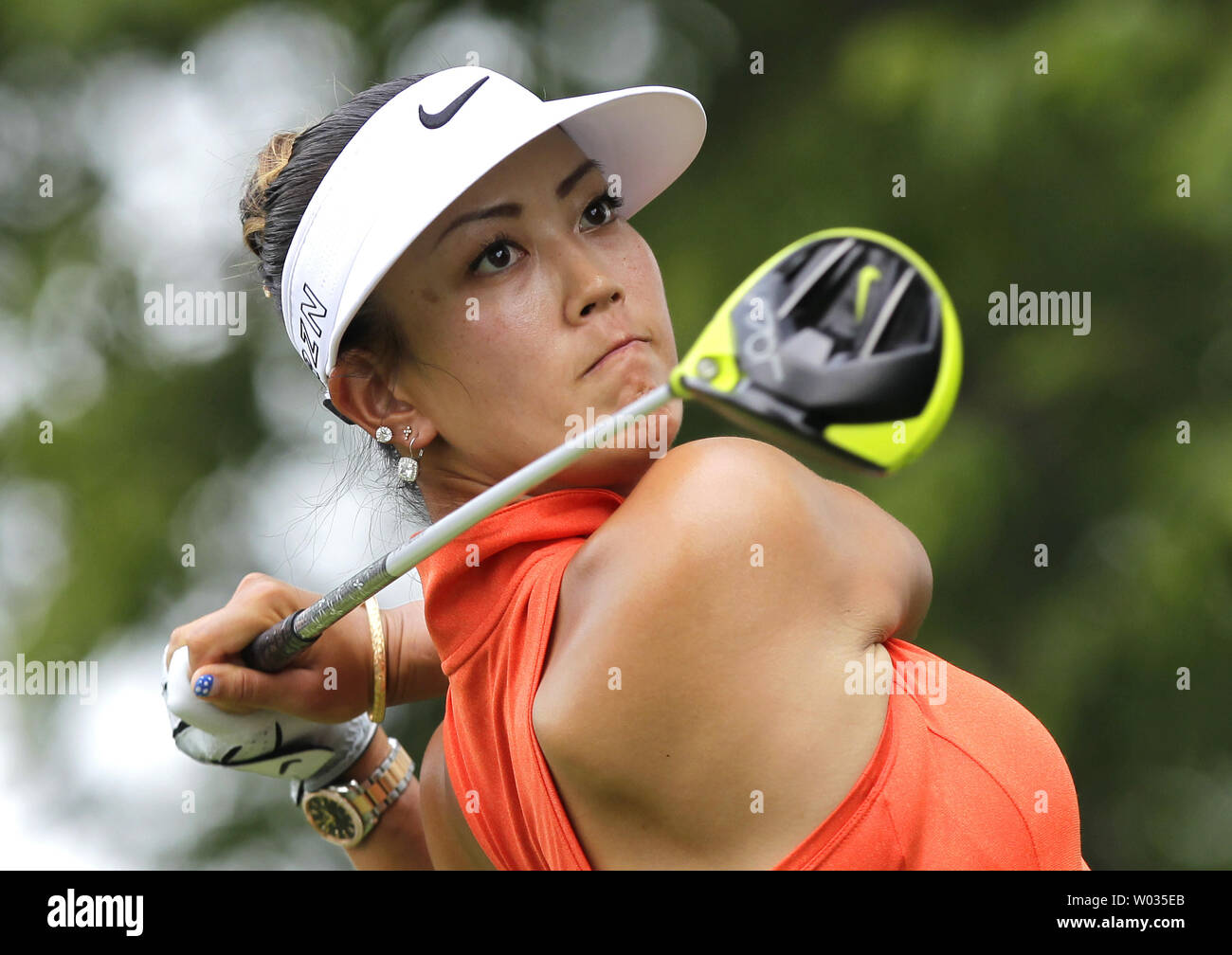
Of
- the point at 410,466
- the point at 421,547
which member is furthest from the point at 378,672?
the point at 421,547

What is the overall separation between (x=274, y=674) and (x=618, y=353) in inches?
28.5

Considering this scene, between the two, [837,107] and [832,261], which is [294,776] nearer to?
[832,261]

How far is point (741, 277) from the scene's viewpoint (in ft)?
13.0

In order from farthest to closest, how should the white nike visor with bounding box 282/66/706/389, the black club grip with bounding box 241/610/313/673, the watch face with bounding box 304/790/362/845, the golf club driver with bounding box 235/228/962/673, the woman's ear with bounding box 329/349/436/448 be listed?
the watch face with bounding box 304/790/362/845, the black club grip with bounding box 241/610/313/673, the woman's ear with bounding box 329/349/436/448, the white nike visor with bounding box 282/66/706/389, the golf club driver with bounding box 235/228/962/673

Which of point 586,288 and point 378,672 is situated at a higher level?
point 586,288

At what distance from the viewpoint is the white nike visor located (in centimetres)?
158

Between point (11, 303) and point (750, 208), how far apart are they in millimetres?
2338

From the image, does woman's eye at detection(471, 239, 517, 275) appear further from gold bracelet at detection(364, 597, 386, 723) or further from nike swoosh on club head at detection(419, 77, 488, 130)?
gold bracelet at detection(364, 597, 386, 723)

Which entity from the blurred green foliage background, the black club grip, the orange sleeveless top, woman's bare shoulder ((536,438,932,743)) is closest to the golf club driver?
woman's bare shoulder ((536,438,932,743))

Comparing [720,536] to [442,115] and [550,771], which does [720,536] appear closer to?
[550,771]

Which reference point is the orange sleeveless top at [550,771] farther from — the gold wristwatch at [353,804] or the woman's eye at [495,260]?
the gold wristwatch at [353,804]

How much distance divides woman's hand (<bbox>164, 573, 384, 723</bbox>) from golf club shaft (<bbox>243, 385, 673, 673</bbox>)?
3 centimetres

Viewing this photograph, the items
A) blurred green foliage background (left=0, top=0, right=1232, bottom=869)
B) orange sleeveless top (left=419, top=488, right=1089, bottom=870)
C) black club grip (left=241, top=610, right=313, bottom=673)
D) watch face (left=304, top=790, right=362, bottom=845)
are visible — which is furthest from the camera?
blurred green foliage background (left=0, top=0, right=1232, bottom=869)

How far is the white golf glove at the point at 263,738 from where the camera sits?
76.2 inches
